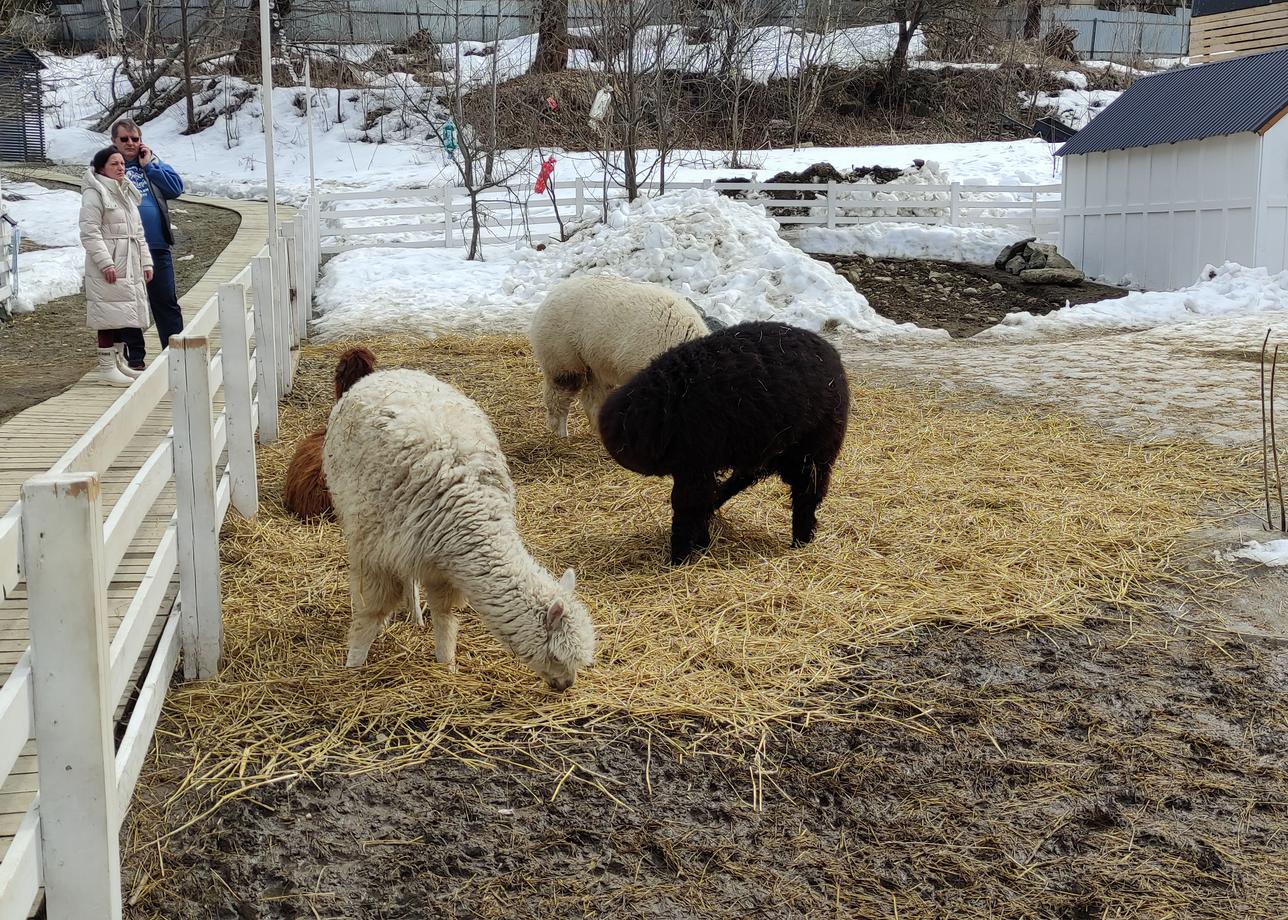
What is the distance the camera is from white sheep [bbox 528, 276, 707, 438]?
808 cm

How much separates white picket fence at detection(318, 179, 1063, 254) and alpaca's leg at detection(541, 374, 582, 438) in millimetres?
11741

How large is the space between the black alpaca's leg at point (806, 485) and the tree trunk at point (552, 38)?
2584 cm

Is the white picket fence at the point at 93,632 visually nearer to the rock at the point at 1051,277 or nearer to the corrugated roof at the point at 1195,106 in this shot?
the rock at the point at 1051,277

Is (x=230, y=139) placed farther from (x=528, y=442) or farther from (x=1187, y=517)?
(x=1187, y=517)

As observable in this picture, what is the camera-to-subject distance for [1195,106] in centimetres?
1852

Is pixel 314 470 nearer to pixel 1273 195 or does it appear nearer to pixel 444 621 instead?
pixel 444 621

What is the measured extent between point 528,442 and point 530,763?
4864 mm

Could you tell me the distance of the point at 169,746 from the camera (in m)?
3.92

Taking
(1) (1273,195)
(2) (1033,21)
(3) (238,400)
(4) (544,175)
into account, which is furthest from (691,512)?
(2) (1033,21)

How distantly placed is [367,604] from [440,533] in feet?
1.60

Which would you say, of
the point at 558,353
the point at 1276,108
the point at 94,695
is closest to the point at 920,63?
the point at 1276,108

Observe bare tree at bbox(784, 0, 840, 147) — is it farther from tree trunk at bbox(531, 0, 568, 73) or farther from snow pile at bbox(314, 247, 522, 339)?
snow pile at bbox(314, 247, 522, 339)

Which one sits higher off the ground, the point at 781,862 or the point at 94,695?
the point at 94,695

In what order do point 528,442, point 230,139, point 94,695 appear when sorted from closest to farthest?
point 94,695, point 528,442, point 230,139
